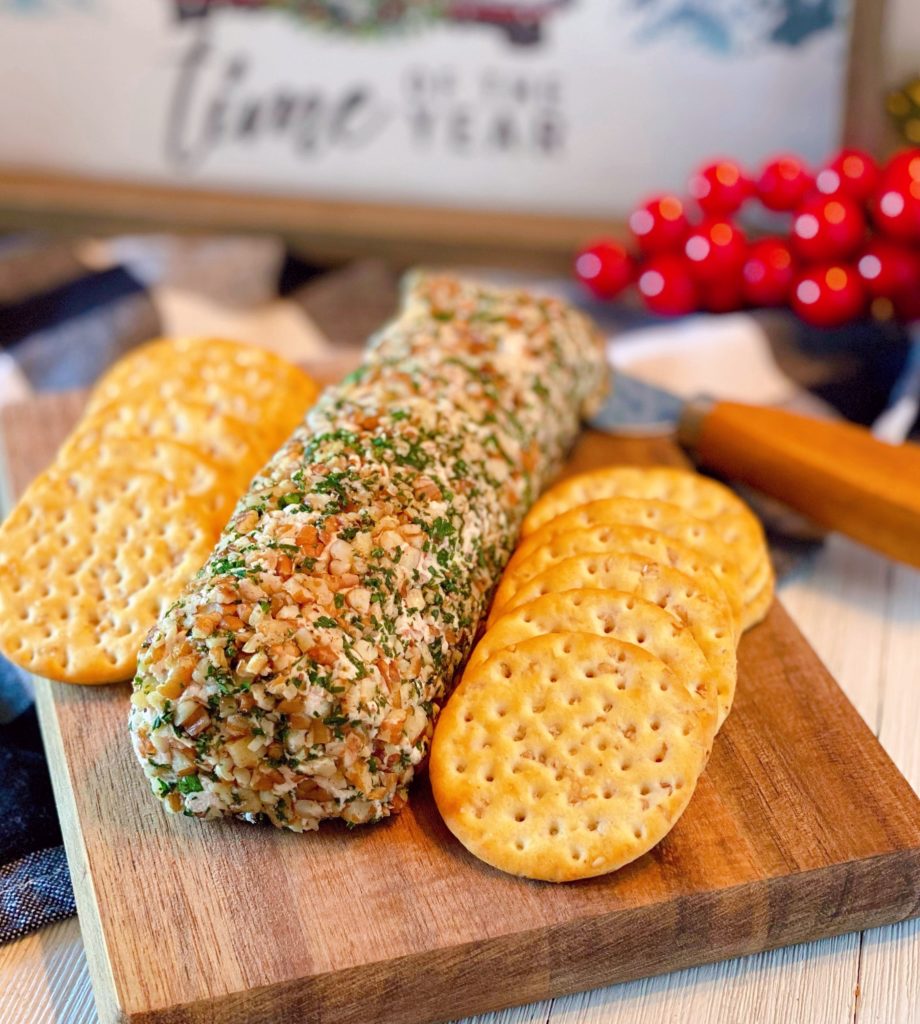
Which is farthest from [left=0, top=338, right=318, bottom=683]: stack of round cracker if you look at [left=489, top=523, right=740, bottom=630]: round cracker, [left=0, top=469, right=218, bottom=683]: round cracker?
[left=489, top=523, right=740, bottom=630]: round cracker

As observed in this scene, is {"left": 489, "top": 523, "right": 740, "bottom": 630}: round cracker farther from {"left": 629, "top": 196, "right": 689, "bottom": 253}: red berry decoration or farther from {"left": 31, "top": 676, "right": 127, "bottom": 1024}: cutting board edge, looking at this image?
{"left": 629, "top": 196, "right": 689, "bottom": 253}: red berry decoration

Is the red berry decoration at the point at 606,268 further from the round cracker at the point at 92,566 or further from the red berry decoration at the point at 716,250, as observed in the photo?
the round cracker at the point at 92,566

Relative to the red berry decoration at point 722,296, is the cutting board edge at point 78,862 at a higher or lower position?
lower

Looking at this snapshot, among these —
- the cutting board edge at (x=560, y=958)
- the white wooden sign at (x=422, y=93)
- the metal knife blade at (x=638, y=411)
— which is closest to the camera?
the cutting board edge at (x=560, y=958)

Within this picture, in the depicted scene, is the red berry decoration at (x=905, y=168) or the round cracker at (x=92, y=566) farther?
the red berry decoration at (x=905, y=168)

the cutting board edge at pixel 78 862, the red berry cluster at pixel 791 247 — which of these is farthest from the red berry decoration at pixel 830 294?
the cutting board edge at pixel 78 862

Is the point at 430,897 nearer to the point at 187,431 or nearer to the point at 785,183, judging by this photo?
the point at 187,431
